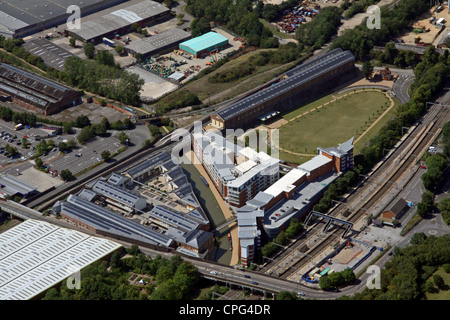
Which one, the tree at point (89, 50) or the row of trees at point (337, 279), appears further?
the tree at point (89, 50)

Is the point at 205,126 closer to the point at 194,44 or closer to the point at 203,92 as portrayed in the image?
the point at 203,92

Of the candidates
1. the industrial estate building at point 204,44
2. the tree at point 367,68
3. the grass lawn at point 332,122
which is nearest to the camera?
the grass lawn at point 332,122

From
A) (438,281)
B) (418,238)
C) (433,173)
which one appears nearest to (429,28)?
(433,173)

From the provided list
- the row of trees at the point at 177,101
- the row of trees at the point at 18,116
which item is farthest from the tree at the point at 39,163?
the row of trees at the point at 177,101

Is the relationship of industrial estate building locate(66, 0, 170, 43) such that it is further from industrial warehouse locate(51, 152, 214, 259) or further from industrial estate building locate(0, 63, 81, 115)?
industrial warehouse locate(51, 152, 214, 259)

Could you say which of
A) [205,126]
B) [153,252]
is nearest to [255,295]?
[153,252]

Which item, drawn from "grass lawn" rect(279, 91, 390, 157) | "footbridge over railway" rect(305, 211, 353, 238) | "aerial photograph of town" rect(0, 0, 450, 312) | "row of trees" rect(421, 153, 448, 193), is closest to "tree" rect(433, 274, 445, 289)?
"aerial photograph of town" rect(0, 0, 450, 312)

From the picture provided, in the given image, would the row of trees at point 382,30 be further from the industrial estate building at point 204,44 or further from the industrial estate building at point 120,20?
the industrial estate building at point 120,20
